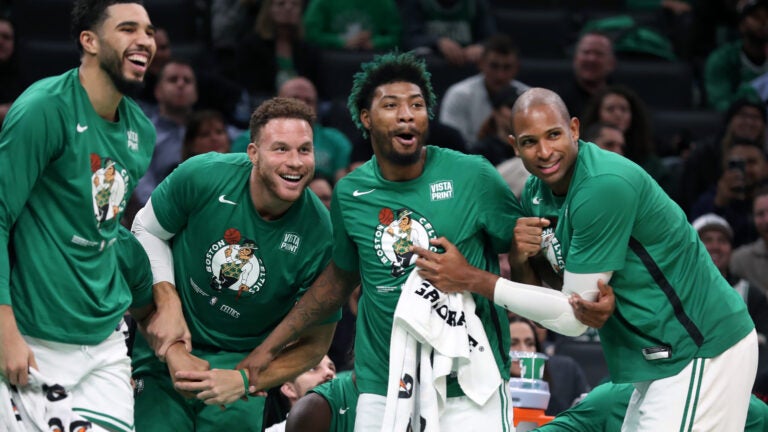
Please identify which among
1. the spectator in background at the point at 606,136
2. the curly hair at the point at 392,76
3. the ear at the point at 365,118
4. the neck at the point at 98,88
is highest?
the curly hair at the point at 392,76

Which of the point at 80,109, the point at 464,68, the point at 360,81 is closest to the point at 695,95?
the point at 464,68

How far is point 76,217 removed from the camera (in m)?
4.70

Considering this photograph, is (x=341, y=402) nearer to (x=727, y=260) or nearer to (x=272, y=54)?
(x=727, y=260)

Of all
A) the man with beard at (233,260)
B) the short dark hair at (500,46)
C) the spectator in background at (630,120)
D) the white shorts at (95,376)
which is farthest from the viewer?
the short dark hair at (500,46)

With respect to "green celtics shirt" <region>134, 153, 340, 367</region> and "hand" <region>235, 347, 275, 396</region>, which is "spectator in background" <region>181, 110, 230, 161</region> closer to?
"green celtics shirt" <region>134, 153, 340, 367</region>

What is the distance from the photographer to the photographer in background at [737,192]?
29.6ft

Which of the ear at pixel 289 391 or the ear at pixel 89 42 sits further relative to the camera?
the ear at pixel 289 391

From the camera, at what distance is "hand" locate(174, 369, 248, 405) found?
535 centimetres

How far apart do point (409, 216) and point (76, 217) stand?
52.5 inches

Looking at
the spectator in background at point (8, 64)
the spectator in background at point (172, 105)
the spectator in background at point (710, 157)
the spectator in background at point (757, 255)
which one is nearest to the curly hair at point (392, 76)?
the spectator in background at point (172, 105)

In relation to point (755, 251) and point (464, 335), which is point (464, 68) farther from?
point (464, 335)

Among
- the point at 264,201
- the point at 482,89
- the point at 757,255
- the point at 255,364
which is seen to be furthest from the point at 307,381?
the point at 482,89

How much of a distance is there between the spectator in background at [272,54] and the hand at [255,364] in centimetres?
458

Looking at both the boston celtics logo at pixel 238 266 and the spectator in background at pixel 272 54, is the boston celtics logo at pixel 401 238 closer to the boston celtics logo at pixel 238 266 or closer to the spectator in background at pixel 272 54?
the boston celtics logo at pixel 238 266
